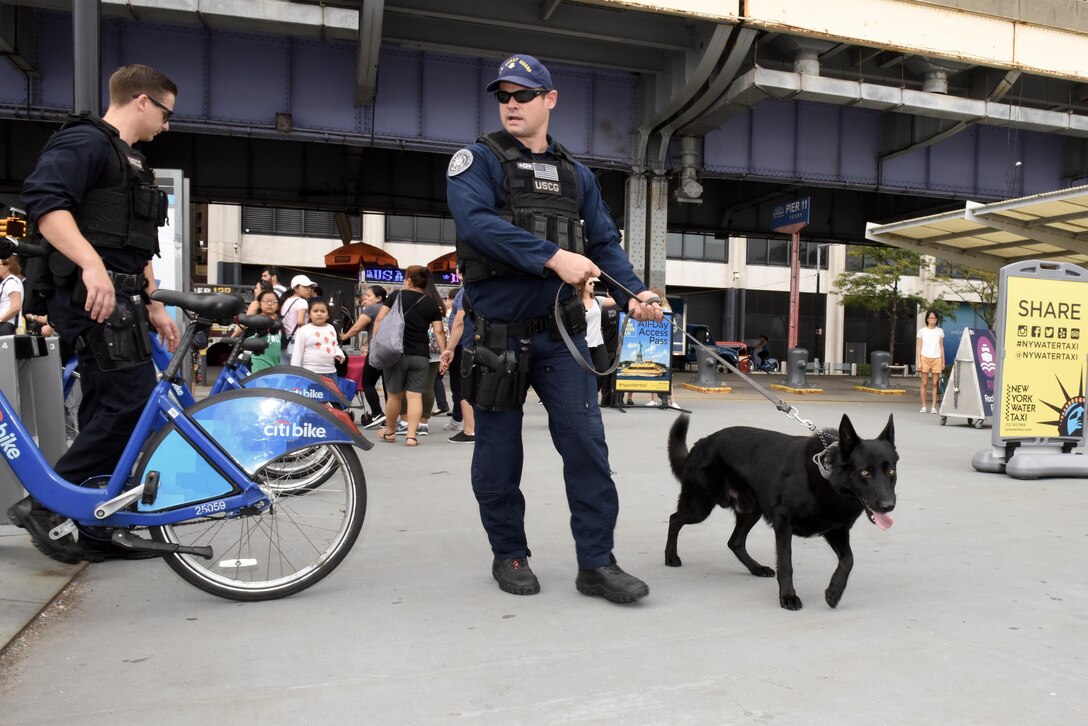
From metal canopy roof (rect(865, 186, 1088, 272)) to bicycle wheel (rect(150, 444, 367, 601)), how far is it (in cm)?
1149

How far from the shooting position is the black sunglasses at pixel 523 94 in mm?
3451

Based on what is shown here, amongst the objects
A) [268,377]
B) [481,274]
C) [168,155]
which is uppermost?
[168,155]

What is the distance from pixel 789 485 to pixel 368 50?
12.4 meters

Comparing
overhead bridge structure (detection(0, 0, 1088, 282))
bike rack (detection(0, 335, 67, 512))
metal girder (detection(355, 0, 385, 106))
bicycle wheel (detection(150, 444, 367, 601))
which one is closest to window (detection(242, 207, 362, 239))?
overhead bridge structure (detection(0, 0, 1088, 282))

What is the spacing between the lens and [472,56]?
1606 cm

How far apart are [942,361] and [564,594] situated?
11.2 metres

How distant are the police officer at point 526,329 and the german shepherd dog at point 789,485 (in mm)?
565

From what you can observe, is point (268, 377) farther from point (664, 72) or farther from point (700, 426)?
point (664, 72)

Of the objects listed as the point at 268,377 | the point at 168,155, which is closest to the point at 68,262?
the point at 268,377

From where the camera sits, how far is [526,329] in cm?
345

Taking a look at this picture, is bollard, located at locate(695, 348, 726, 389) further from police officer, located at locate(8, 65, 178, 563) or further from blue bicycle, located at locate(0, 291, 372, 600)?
police officer, located at locate(8, 65, 178, 563)

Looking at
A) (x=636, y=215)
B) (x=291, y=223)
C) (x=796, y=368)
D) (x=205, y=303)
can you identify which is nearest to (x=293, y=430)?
(x=205, y=303)

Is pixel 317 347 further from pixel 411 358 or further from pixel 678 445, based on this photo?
pixel 678 445

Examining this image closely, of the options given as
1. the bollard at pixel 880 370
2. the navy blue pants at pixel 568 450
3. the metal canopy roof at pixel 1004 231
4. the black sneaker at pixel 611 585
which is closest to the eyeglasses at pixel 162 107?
the navy blue pants at pixel 568 450
